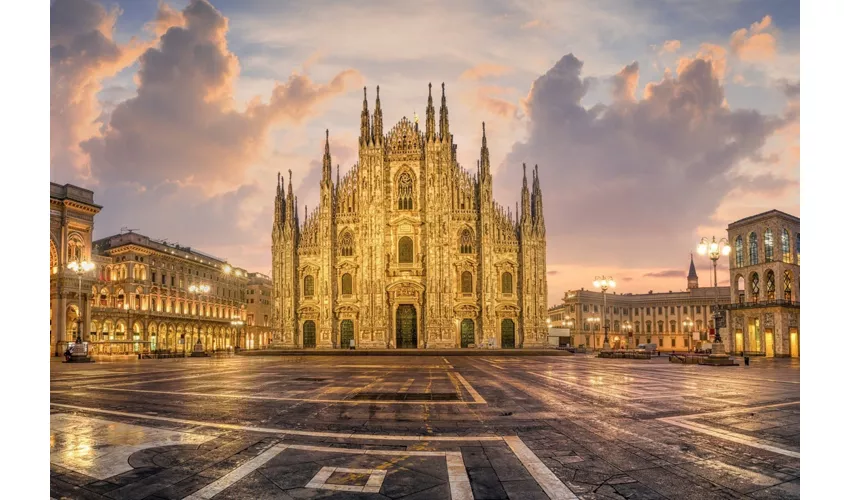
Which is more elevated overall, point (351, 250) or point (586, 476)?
point (351, 250)

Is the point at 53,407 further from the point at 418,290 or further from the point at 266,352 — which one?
the point at 418,290

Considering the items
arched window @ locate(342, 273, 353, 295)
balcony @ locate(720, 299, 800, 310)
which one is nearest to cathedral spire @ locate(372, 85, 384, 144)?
arched window @ locate(342, 273, 353, 295)

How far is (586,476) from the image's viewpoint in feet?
18.9

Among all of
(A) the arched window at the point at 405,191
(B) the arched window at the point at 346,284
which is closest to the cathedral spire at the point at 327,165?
(A) the arched window at the point at 405,191

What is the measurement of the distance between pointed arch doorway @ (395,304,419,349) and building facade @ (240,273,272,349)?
2123 inches

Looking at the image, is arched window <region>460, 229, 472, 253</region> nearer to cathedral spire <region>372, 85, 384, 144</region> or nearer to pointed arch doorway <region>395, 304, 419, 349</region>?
pointed arch doorway <region>395, 304, 419, 349</region>

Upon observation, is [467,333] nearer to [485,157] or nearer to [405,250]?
[405,250]

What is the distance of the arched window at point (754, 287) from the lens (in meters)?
49.9

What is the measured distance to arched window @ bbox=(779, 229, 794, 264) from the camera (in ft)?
154

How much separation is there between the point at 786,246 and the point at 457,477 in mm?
51218

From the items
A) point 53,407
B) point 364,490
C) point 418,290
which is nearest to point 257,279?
point 418,290
